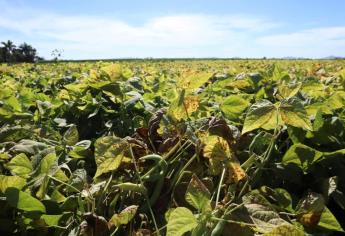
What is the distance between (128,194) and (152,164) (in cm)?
12

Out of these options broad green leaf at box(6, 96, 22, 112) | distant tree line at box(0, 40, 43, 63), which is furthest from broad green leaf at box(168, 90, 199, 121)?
distant tree line at box(0, 40, 43, 63)

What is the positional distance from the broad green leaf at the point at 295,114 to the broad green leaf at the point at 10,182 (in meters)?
0.78

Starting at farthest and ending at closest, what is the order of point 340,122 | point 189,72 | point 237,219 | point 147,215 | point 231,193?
point 189,72, point 340,122, point 147,215, point 231,193, point 237,219

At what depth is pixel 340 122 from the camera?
1396 millimetres

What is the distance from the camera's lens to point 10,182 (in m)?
1.23

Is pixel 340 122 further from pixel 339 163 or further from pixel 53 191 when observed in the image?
pixel 53 191

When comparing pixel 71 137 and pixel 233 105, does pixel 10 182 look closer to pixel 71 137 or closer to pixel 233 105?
pixel 71 137

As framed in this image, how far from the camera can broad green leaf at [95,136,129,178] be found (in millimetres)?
1219

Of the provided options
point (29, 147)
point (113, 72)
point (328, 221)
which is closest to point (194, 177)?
point (328, 221)

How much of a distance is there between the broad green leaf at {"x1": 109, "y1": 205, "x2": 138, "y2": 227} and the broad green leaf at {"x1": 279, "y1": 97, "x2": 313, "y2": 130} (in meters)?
0.49

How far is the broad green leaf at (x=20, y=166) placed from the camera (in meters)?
1.33

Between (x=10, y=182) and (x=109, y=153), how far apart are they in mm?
306

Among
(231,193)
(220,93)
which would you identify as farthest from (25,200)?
(220,93)

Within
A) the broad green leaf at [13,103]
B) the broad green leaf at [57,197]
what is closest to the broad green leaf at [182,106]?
the broad green leaf at [57,197]
